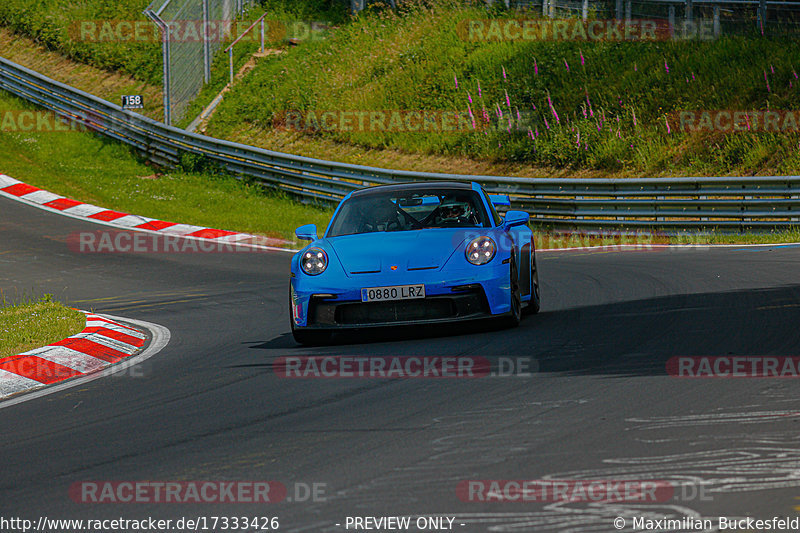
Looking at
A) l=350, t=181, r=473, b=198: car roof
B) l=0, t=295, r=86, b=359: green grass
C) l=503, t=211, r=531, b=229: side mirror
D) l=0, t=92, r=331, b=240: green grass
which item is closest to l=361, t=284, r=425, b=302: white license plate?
l=503, t=211, r=531, b=229: side mirror

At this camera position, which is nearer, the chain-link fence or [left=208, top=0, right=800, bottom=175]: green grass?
[left=208, top=0, right=800, bottom=175]: green grass

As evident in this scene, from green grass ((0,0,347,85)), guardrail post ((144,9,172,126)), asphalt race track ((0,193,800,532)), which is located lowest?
asphalt race track ((0,193,800,532))

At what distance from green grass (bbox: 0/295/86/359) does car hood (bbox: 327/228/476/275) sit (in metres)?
2.60

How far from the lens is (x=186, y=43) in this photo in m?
30.5

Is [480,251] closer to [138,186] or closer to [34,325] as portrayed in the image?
[34,325]

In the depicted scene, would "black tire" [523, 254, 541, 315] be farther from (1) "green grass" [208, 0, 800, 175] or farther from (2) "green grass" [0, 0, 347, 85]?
(2) "green grass" [0, 0, 347, 85]

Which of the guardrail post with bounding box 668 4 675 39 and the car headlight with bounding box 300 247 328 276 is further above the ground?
the guardrail post with bounding box 668 4 675 39

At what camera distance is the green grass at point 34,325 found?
8.83 meters

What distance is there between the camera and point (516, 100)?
27688 mm

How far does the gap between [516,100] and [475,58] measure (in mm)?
3108

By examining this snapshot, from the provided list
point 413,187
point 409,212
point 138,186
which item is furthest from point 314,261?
point 138,186

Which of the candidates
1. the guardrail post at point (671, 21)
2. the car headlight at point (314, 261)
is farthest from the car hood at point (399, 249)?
the guardrail post at point (671, 21)

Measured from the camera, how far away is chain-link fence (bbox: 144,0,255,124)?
29250 millimetres

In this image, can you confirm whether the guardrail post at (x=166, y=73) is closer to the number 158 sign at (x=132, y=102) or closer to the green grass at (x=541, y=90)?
the green grass at (x=541, y=90)
